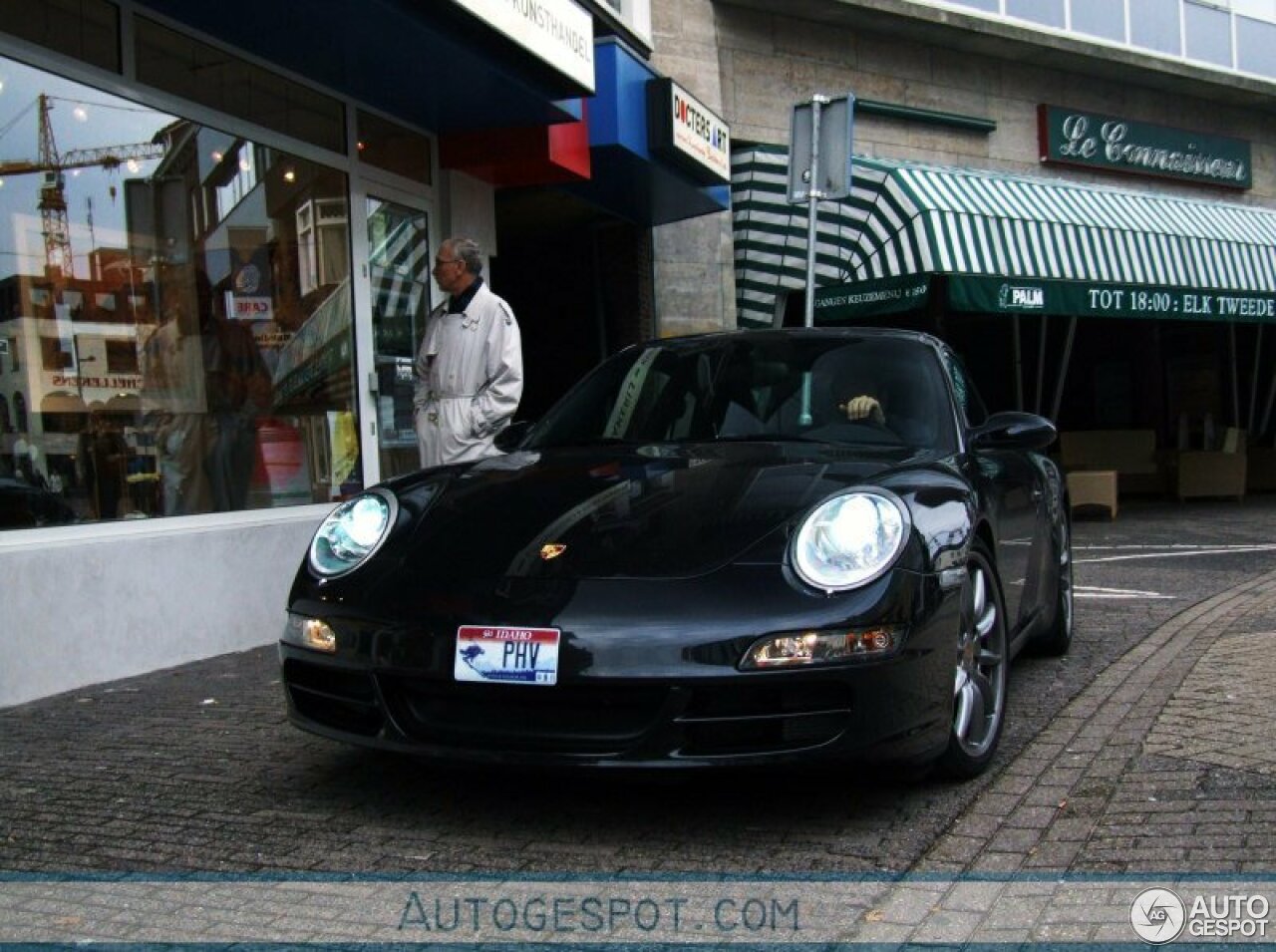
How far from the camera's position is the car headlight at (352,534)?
3645 millimetres

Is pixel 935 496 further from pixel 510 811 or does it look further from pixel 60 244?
pixel 60 244

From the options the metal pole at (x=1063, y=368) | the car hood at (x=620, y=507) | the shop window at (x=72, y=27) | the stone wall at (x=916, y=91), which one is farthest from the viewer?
the metal pole at (x=1063, y=368)

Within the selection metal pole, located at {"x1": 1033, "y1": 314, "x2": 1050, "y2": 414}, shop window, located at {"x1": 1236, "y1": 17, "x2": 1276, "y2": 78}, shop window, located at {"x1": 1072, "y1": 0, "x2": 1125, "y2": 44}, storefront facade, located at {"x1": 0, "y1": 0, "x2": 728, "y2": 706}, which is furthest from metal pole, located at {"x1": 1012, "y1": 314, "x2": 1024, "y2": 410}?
storefront facade, located at {"x1": 0, "y1": 0, "x2": 728, "y2": 706}

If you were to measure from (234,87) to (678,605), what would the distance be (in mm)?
5073

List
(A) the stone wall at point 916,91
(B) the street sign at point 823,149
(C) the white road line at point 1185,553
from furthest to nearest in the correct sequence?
1. (A) the stone wall at point 916,91
2. (C) the white road line at point 1185,553
3. (B) the street sign at point 823,149

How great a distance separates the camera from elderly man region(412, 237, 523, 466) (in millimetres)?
6215

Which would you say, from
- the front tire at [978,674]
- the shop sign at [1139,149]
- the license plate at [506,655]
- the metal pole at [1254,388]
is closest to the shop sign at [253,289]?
the license plate at [506,655]

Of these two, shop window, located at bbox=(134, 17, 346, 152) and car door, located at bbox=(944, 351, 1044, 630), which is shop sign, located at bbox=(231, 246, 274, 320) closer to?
shop window, located at bbox=(134, 17, 346, 152)

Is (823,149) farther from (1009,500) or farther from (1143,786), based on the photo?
(1143,786)

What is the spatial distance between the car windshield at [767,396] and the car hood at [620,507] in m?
Result: 0.19

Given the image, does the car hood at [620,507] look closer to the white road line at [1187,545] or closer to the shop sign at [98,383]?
the shop sign at [98,383]

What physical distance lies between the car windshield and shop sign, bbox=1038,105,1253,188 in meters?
12.4

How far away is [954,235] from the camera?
39.7ft

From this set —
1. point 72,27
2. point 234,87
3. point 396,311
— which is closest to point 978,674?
point 72,27
